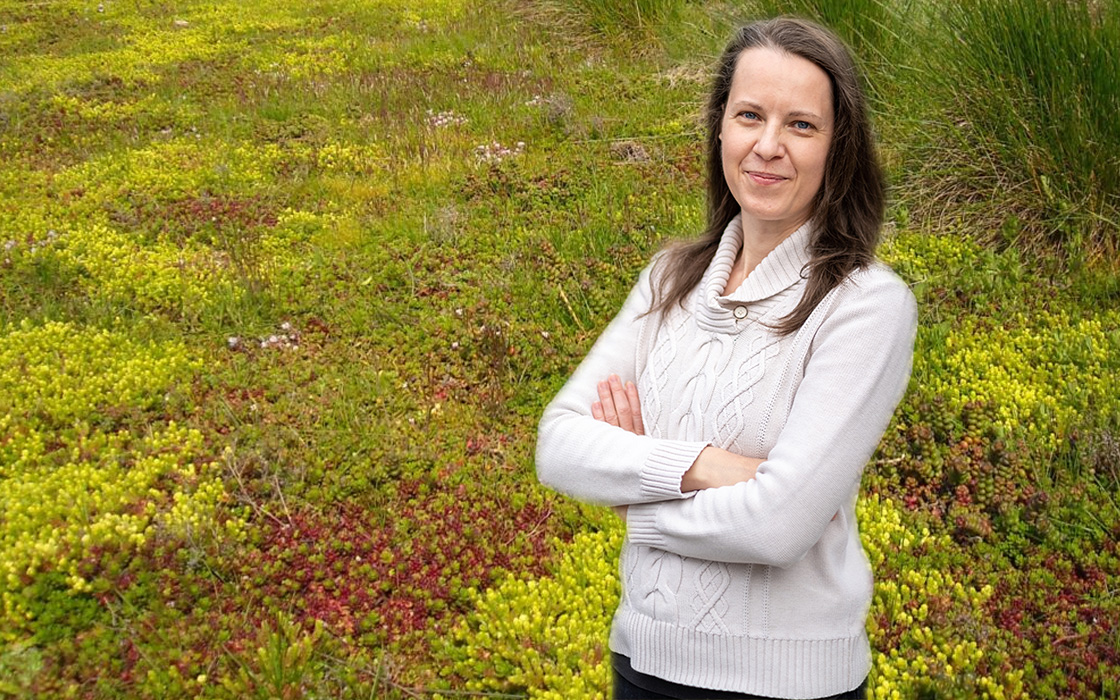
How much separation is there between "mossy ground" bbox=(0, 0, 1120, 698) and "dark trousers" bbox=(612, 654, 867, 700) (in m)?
1.52

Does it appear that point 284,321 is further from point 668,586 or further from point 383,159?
point 668,586

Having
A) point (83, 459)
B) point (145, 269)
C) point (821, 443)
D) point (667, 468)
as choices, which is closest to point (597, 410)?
point (667, 468)

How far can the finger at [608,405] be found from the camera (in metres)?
3.00

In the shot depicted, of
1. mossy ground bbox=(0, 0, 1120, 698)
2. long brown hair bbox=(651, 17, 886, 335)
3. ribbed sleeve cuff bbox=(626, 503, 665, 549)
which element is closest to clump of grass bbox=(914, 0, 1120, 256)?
mossy ground bbox=(0, 0, 1120, 698)

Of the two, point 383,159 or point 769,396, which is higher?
point 769,396

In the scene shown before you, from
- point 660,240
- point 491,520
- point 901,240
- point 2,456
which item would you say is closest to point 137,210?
point 2,456

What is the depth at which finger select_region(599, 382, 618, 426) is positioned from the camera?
3.00 m

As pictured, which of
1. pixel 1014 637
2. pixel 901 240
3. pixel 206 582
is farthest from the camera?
pixel 901 240

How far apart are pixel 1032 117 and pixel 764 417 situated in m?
5.89

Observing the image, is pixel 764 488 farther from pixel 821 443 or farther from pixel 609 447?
pixel 609 447

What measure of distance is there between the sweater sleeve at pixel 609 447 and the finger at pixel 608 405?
6cm

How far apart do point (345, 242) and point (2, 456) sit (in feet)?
11.4

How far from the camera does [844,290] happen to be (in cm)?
251

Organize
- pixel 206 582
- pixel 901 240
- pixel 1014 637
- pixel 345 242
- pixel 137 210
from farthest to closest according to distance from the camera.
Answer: pixel 137 210, pixel 345 242, pixel 901 240, pixel 206 582, pixel 1014 637
